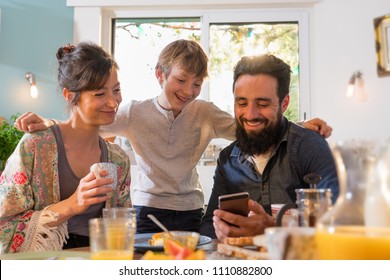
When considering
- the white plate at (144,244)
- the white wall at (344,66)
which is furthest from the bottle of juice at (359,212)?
the white wall at (344,66)

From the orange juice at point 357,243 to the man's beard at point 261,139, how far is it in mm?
1250

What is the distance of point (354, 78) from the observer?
332 centimetres

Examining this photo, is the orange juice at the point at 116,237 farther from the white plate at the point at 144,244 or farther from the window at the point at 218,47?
the window at the point at 218,47

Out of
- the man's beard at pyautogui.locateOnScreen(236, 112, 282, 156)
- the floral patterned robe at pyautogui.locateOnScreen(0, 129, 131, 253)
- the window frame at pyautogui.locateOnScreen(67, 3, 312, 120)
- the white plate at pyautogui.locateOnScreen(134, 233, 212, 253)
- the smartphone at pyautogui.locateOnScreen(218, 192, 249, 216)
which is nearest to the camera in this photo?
the white plate at pyautogui.locateOnScreen(134, 233, 212, 253)

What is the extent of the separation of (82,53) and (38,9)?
2202 mm

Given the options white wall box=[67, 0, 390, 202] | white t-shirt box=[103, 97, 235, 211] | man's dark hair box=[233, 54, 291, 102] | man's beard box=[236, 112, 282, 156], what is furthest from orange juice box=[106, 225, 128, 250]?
white wall box=[67, 0, 390, 202]

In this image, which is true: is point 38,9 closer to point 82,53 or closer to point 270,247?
point 82,53

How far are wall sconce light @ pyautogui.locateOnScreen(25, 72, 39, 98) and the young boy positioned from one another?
1514 millimetres

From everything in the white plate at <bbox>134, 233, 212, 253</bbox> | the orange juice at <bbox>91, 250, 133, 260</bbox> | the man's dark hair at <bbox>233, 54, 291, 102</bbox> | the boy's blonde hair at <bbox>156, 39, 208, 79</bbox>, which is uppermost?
the boy's blonde hair at <bbox>156, 39, 208, 79</bbox>

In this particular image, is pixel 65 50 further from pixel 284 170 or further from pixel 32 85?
pixel 32 85

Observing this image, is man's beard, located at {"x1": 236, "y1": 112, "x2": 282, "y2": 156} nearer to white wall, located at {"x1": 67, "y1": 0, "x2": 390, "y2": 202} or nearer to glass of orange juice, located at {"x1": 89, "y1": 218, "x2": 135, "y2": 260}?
glass of orange juice, located at {"x1": 89, "y1": 218, "x2": 135, "y2": 260}

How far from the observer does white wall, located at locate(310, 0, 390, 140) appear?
3293mm

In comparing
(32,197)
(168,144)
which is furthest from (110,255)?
(168,144)
